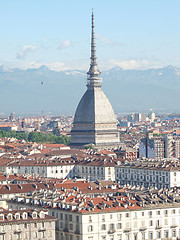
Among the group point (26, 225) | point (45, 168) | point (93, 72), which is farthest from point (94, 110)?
point (26, 225)

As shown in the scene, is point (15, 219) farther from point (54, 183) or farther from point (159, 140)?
point (159, 140)

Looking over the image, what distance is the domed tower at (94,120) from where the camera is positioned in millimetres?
187500

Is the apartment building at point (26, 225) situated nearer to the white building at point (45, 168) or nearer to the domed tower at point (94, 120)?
the white building at point (45, 168)

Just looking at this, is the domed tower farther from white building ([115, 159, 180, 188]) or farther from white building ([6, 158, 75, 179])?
white building ([115, 159, 180, 188])

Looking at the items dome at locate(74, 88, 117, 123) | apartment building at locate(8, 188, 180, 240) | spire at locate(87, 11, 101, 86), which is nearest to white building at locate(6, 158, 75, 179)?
apartment building at locate(8, 188, 180, 240)

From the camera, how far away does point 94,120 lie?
19000cm

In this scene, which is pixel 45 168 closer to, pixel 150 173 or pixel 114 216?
pixel 150 173

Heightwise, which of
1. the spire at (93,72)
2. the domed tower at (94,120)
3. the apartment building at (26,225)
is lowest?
the apartment building at (26,225)

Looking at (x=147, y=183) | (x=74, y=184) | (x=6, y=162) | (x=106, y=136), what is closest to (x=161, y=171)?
(x=147, y=183)

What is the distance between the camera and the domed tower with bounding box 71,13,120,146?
18750 centimetres

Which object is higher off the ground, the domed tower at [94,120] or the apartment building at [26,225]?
the domed tower at [94,120]

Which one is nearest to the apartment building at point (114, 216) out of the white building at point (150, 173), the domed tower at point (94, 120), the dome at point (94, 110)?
the white building at point (150, 173)

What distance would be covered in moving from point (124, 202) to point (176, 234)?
4787 millimetres

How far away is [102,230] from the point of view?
67500 millimetres
